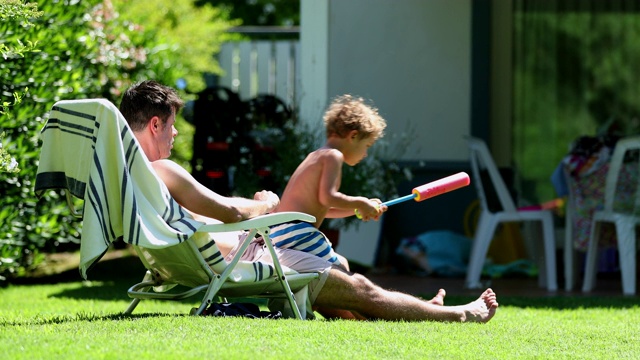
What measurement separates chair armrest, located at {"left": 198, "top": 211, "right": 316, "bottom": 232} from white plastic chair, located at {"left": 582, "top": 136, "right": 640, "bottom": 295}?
3011mm

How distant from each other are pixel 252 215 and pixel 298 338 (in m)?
0.74

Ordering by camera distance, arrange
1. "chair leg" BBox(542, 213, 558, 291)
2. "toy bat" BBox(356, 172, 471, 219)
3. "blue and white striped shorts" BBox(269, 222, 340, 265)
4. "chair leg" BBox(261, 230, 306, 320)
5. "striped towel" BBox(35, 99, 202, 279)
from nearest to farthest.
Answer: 1. "striped towel" BBox(35, 99, 202, 279)
2. "chair leg" BBox(261, 230, 306, 320)
3. "blue and white striped shorts" BBox(269, 222, 340, 265)
4. "toy bat" BBox(356, 172, 471, 219)
5. "chair leg" BBox(542, 213, 558, 291)

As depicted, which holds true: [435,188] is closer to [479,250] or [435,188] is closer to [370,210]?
[370,210]

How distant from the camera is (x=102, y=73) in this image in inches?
319

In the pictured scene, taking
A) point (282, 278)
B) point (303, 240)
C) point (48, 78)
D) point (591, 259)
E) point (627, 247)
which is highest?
point (48, 78)

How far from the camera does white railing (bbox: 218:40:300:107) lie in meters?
12.8

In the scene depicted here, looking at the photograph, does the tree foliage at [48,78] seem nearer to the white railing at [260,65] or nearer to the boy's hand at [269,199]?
the boy's hand at [269,199]

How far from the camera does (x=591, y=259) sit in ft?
23.6

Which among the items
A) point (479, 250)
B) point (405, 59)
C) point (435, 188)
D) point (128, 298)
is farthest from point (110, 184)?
point (405, 59)

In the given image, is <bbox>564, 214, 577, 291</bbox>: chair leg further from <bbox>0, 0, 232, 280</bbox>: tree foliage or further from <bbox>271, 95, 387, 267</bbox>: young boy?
<bbox>0, 0, 232, 280</bbox>: tree foliage

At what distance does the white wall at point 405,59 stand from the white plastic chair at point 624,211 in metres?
1.92

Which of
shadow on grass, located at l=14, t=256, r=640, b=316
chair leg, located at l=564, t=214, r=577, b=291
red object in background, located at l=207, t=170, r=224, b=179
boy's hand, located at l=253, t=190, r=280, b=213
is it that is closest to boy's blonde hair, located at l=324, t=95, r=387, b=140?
boy's hand, located at l=253, t=190, r=280, b=213

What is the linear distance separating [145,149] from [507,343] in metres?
1.68

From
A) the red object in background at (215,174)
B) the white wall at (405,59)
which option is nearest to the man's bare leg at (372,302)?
the red object in background at (215,174)
